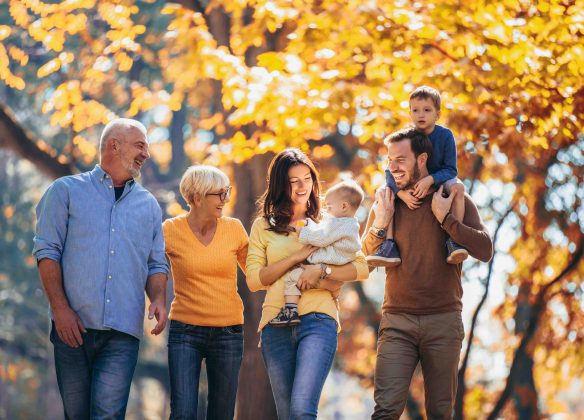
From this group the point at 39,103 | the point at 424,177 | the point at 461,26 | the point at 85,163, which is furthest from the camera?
the point at 39,103

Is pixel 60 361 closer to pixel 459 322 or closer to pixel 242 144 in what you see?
pixel 459 322

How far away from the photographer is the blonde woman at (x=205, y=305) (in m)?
5.61

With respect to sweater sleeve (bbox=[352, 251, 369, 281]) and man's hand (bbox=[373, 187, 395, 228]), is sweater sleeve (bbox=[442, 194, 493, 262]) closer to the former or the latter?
man's hand (bbox=[373, 187, 395, 228])

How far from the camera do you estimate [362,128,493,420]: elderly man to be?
541 cm

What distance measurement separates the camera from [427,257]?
5.48 m

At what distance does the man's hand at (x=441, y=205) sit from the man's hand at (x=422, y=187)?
0.06 meters

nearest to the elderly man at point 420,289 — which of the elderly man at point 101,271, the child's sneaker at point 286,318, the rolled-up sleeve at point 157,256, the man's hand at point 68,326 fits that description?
the child's sneaker at point 286,318

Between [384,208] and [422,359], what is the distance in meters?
0.87

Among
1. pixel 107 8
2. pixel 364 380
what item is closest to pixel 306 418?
pixel 107 8

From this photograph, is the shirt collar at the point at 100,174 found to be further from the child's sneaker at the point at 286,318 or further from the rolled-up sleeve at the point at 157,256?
the child's sneaker at the point at 286,318

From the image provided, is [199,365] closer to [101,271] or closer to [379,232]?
[101,271]

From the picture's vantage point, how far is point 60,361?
5305 mm

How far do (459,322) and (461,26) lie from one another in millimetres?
3545

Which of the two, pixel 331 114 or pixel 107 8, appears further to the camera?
pixel 107 8
